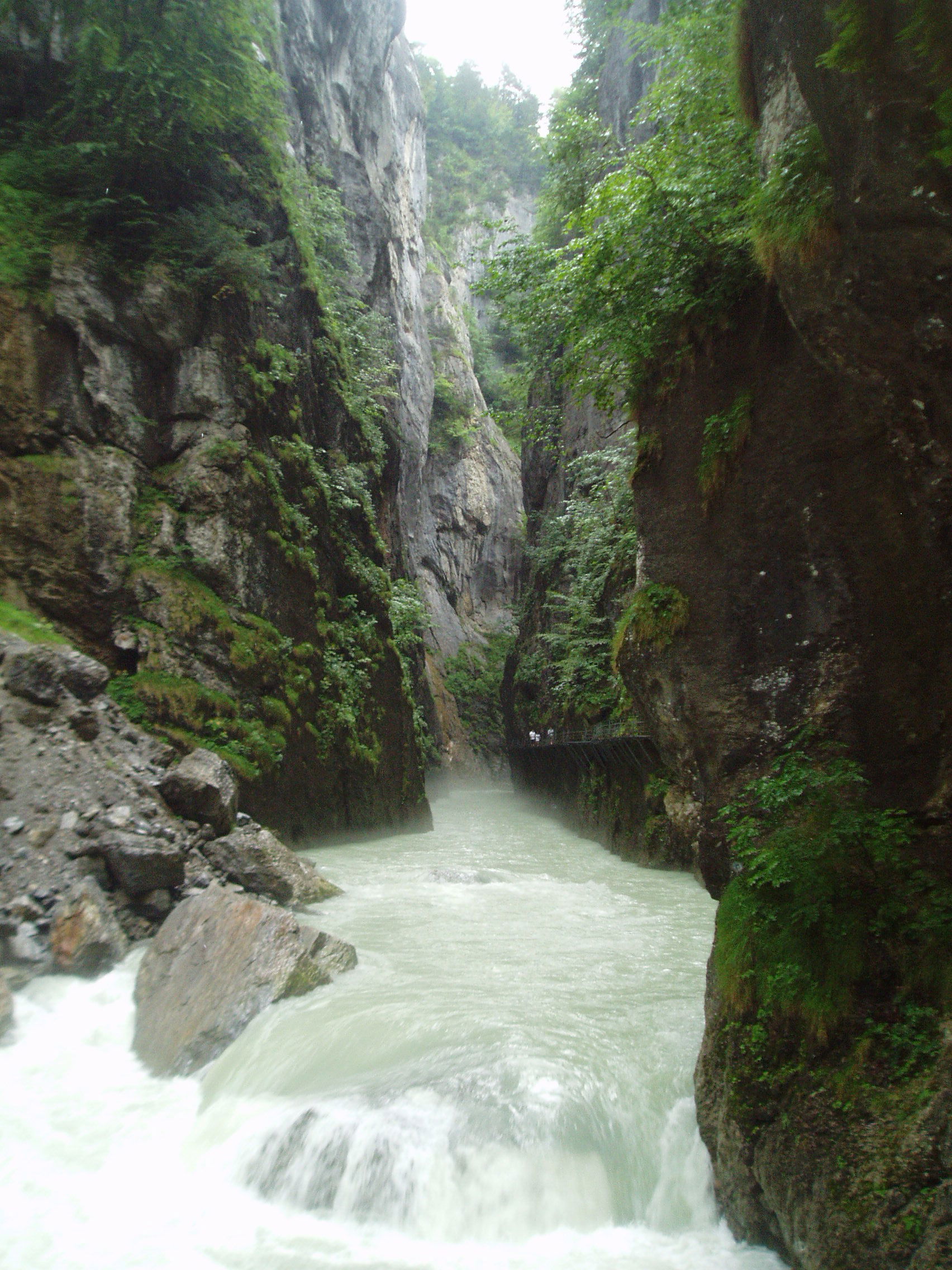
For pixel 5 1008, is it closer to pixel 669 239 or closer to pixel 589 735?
pixel 669 239

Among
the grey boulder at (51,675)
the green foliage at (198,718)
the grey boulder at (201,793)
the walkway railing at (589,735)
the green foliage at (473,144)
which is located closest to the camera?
the grey boulder at (51,675)

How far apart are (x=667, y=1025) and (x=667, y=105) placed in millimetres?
9189

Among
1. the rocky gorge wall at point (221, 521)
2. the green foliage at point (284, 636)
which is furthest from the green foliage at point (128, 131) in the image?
the green foliage at point (284, 636)

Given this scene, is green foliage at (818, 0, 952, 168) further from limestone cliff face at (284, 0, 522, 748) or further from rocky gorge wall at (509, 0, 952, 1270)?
limestone cliff face at (284, 0, 522, 748)

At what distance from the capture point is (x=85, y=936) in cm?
670

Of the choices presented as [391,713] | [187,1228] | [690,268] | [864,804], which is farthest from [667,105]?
[391,713]

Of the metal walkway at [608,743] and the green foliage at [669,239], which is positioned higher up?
the green foliage at [669,239]

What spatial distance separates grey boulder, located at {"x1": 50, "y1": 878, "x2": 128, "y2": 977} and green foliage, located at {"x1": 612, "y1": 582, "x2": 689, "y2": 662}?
5334mm

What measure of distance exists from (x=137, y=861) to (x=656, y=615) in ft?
18.3

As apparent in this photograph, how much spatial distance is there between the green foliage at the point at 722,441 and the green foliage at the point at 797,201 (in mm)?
1240

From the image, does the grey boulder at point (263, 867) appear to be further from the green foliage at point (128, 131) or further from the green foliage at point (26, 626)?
the green foliage at point (128, 131)

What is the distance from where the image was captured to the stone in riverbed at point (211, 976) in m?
5.84

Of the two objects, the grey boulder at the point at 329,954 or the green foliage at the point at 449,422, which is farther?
the green foliage at the point at 449,422

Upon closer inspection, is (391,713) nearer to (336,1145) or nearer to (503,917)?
(503,917)
